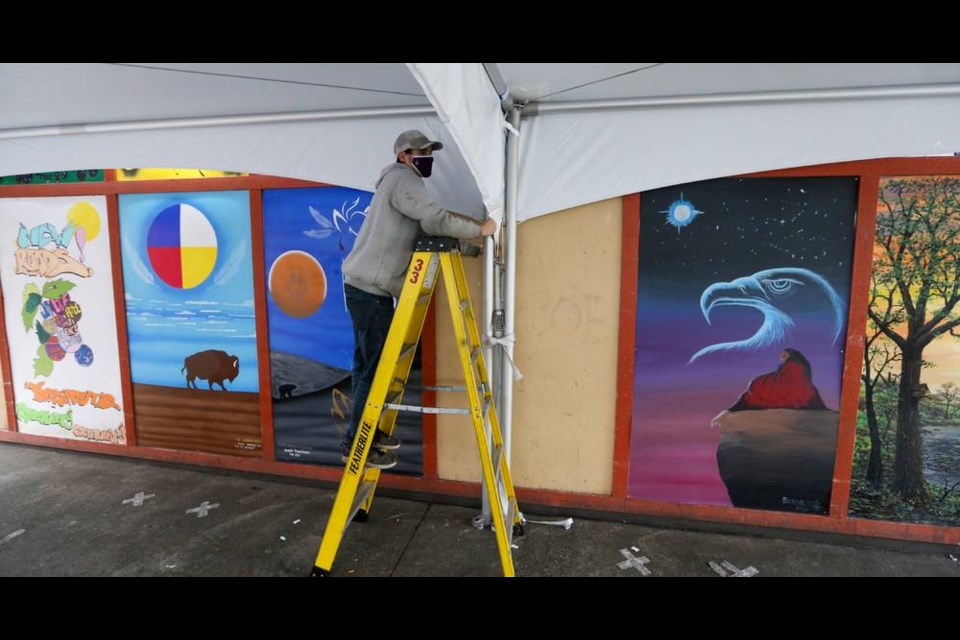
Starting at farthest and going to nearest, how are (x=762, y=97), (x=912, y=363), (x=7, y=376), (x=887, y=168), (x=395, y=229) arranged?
(x=7, y=376) < (x=912, y=363) < (x=887, y=168) < (x=762, y=97) < (x=395, y=229)

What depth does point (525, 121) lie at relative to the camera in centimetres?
260

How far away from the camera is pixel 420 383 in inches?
123

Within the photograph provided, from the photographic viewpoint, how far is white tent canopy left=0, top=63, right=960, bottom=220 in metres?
2.12

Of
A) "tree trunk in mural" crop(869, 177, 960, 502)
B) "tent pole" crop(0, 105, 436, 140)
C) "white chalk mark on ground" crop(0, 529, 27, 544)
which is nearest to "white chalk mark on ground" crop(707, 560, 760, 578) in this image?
"tree trunk in mural" crop(869, 177, 960, 502)

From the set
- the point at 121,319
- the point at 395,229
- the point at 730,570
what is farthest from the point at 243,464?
the point at 730,570

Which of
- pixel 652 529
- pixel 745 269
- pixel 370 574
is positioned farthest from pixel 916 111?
pixel 370 574

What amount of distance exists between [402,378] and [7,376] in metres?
3.77

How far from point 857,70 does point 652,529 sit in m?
2.46

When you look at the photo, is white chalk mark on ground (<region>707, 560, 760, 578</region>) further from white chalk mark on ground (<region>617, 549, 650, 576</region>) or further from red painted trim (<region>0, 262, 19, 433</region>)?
red painted trim (<region>0, 262, 19, 433</region>)

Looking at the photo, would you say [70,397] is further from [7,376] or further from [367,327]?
[367,327]

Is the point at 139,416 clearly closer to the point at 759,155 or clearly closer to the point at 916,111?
the point at 759,155

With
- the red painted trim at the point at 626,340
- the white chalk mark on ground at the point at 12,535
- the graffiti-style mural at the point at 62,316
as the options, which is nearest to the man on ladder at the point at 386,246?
the red painted trim at the point at 626,340

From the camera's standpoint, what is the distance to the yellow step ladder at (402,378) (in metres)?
2.10

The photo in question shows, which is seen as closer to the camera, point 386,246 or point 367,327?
point 386,246
